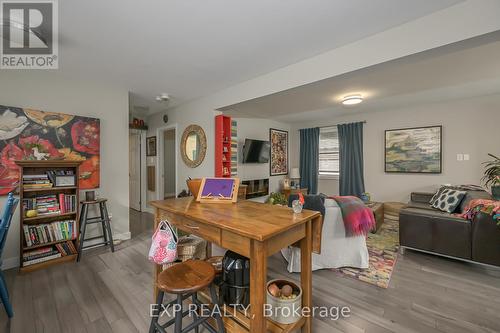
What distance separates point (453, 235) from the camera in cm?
248

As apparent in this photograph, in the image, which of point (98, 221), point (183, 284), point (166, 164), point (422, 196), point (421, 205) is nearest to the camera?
point (183, 284)

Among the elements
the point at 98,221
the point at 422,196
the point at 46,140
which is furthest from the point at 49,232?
the point at 422,196

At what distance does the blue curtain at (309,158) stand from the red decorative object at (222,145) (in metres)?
3.01

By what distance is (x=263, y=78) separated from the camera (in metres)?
2.84

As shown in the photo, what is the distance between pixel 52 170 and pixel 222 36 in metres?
2.63

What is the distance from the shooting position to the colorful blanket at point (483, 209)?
7.07ft

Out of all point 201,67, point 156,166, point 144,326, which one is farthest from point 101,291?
point 156,166

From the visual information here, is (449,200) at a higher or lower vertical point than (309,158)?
lower

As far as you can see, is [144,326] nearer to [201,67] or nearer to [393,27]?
[201,67]

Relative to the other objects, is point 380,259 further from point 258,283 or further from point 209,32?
point 209,32

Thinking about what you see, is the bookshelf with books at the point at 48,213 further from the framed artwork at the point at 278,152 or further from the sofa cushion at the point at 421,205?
the sofa cushion at the point at 421,205

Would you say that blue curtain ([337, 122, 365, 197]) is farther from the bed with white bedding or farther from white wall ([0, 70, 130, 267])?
white wall ([0, 70, 130, 267])

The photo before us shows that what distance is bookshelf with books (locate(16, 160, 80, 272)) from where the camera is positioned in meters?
2.39

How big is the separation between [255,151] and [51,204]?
11.8ft
